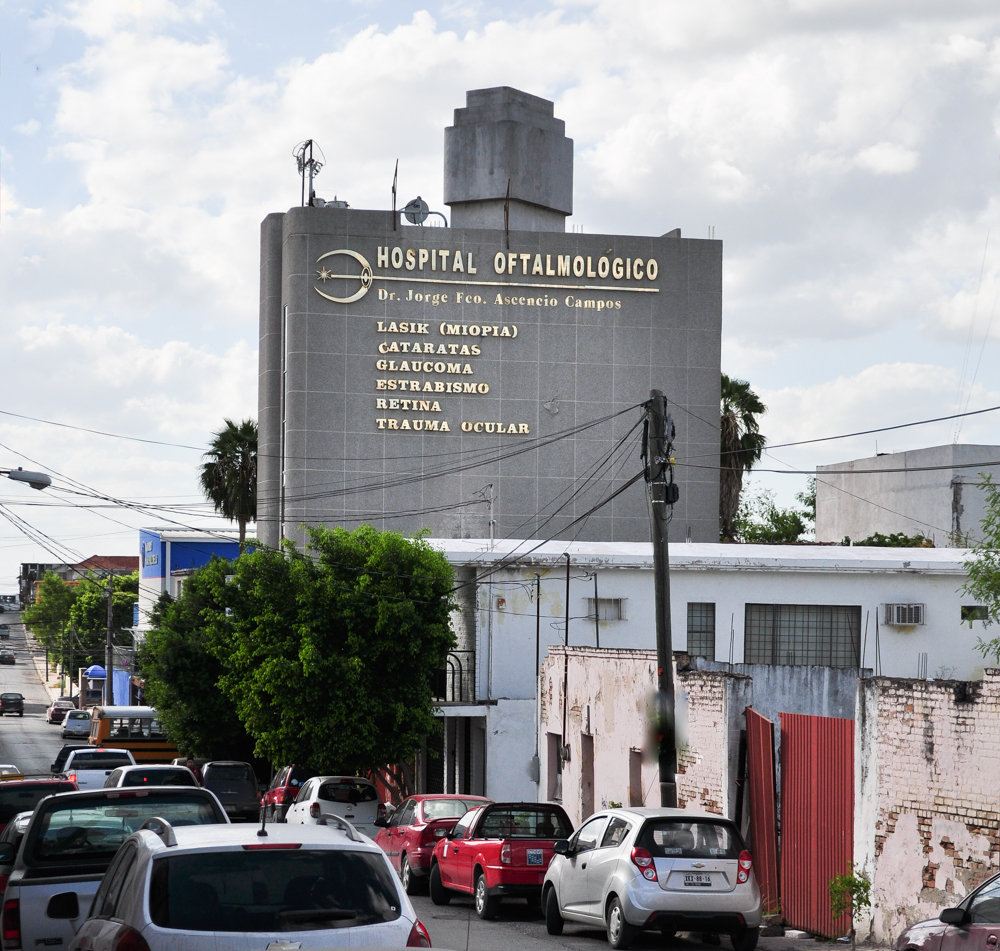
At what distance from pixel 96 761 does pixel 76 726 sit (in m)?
38.7

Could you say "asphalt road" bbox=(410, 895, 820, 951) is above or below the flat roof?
below

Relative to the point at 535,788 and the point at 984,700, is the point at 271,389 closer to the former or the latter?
the point at 535,788

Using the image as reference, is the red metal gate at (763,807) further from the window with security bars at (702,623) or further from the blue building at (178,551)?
the blue building at (178,551)

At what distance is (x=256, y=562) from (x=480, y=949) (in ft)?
69.3

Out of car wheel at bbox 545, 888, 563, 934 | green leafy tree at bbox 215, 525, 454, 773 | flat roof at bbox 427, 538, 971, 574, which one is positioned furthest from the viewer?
flat roof at bbox 427, 538, 971, 574

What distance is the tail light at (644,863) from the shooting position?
14523 millimetres

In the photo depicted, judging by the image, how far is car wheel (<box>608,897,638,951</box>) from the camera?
1455cm

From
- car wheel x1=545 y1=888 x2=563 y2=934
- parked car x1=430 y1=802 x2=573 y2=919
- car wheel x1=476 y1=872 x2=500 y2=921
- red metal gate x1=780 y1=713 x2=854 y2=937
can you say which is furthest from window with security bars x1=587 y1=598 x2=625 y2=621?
car wheel x1=545 y1=888 x2=563 y2=934

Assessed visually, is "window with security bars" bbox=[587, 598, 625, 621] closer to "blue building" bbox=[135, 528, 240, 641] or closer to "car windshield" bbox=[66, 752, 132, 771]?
"car windshield" bbox=[66, 752, 132, 771]

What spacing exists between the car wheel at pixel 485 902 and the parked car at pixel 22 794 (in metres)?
5.66

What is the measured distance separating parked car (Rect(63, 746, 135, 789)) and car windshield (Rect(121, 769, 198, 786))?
25.5 feet

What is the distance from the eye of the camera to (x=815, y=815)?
17.1 metres

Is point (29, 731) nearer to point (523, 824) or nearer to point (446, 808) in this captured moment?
point (446, 808)

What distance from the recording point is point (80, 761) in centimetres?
3469
